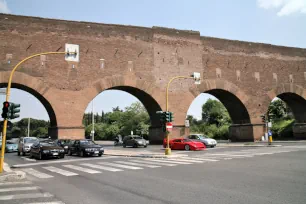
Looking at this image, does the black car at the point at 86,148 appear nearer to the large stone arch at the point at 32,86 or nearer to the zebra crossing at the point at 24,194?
the large stone arch at the point at 32,86

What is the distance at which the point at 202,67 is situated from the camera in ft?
106

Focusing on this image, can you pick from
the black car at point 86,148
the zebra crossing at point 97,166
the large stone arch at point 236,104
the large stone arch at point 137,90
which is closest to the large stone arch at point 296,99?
the large stone arch at point 236,104

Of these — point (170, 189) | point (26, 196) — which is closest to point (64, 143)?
point (26, 196)

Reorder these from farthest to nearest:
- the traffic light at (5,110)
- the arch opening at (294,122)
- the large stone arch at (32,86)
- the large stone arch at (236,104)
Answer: the arch opening at (294,122) → the large stone arch at (236,104) → the large stone arch at (32,86) → the traffic light at (5,110)

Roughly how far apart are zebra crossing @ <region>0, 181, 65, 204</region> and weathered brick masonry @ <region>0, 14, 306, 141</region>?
57.3 feet

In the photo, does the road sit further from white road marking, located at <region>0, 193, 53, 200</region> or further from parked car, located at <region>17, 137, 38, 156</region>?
parked car, located at <region>17, 137, 38, 156</region>

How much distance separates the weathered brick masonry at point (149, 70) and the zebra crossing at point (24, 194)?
57.3ft

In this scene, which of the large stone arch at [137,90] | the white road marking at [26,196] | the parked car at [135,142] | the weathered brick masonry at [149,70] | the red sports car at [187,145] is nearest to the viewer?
the white road marking at [26,196]

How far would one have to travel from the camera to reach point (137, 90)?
2967cm

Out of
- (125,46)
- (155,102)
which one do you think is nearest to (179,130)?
(155,102)

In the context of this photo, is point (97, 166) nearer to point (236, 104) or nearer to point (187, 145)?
point (187, 145)

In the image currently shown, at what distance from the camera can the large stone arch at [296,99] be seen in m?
36.2

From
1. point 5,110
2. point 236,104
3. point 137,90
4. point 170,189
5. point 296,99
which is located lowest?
point 170,189

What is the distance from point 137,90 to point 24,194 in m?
23.1
